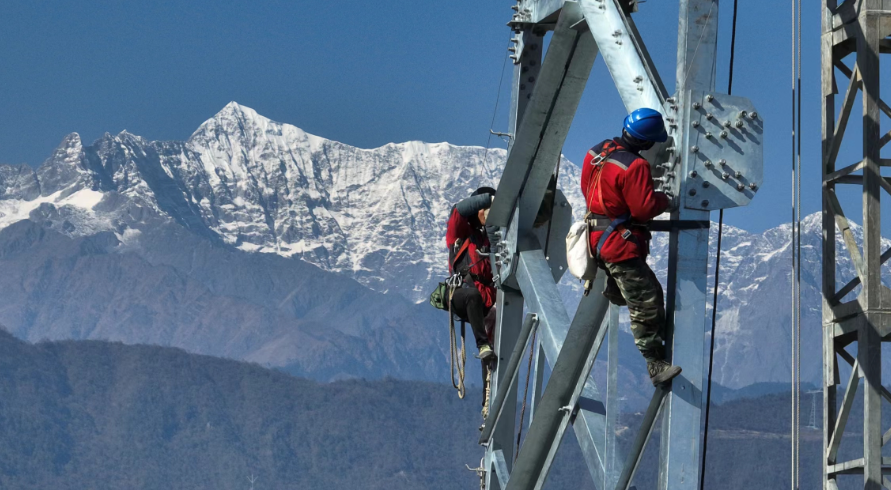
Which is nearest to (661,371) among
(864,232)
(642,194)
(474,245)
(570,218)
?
(642,194)

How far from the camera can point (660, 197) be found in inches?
250

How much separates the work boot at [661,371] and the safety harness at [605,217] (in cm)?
64

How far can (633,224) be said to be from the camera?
6.65 metres

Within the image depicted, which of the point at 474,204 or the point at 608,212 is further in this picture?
the point at 474,204

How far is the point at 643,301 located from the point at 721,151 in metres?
0.82

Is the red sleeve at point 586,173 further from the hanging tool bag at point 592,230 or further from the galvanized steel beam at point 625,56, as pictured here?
the galvanized steel beam at point 625,56

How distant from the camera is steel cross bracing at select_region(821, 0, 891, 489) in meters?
13.2

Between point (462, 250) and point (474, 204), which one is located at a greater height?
point (474, 204)

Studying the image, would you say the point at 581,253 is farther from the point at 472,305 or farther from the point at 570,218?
the point at 472,305

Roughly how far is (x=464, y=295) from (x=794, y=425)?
10.7 ft

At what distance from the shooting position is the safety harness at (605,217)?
21.7 ft

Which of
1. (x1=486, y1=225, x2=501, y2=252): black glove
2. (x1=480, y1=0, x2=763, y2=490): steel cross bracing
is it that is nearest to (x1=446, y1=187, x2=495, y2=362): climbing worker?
(x1=480, y1=0, x2=763, y2=490): steel cross bracing

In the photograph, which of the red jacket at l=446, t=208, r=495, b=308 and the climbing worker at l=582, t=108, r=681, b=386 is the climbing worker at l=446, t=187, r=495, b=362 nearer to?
the red jacket at l=446, t=208, r=495, b=308

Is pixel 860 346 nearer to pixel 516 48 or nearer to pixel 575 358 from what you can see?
pixel 516 48
